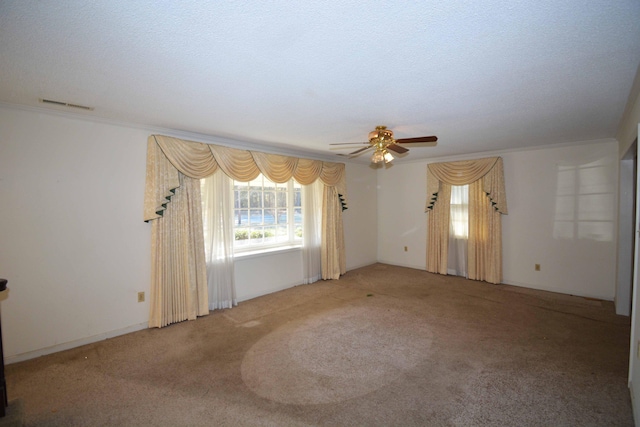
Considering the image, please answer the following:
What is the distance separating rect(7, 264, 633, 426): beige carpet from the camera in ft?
6.75

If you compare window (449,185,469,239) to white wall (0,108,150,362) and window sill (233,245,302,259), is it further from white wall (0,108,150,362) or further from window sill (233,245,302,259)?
white wall (0,108,150,362)

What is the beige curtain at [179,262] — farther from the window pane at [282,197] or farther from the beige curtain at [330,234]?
the beige curtain at [330,234]

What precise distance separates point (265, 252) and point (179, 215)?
1453 mm

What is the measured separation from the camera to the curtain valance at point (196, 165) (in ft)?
11.3

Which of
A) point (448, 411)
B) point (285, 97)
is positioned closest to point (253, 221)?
point (285, 97)

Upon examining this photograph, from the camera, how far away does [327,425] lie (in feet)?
6.40

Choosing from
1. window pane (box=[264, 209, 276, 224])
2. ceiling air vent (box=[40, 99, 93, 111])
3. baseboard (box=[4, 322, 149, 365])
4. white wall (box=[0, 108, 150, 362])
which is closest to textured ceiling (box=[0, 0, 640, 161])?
ceiling air vent (box=[40, 99, 93, 111])

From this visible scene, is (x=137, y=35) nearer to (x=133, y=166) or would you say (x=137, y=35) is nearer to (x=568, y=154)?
(x=133, y=166)

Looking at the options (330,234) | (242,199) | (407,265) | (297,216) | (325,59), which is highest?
(325,59)

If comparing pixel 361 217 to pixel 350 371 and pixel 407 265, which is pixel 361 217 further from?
pixel 350 371

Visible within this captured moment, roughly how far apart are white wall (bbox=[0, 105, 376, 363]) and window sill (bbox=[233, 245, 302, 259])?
4.15 ft

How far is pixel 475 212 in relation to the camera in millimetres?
5375

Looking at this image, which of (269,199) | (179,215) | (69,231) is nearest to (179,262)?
(179,215)

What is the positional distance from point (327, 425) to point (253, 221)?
320cm
